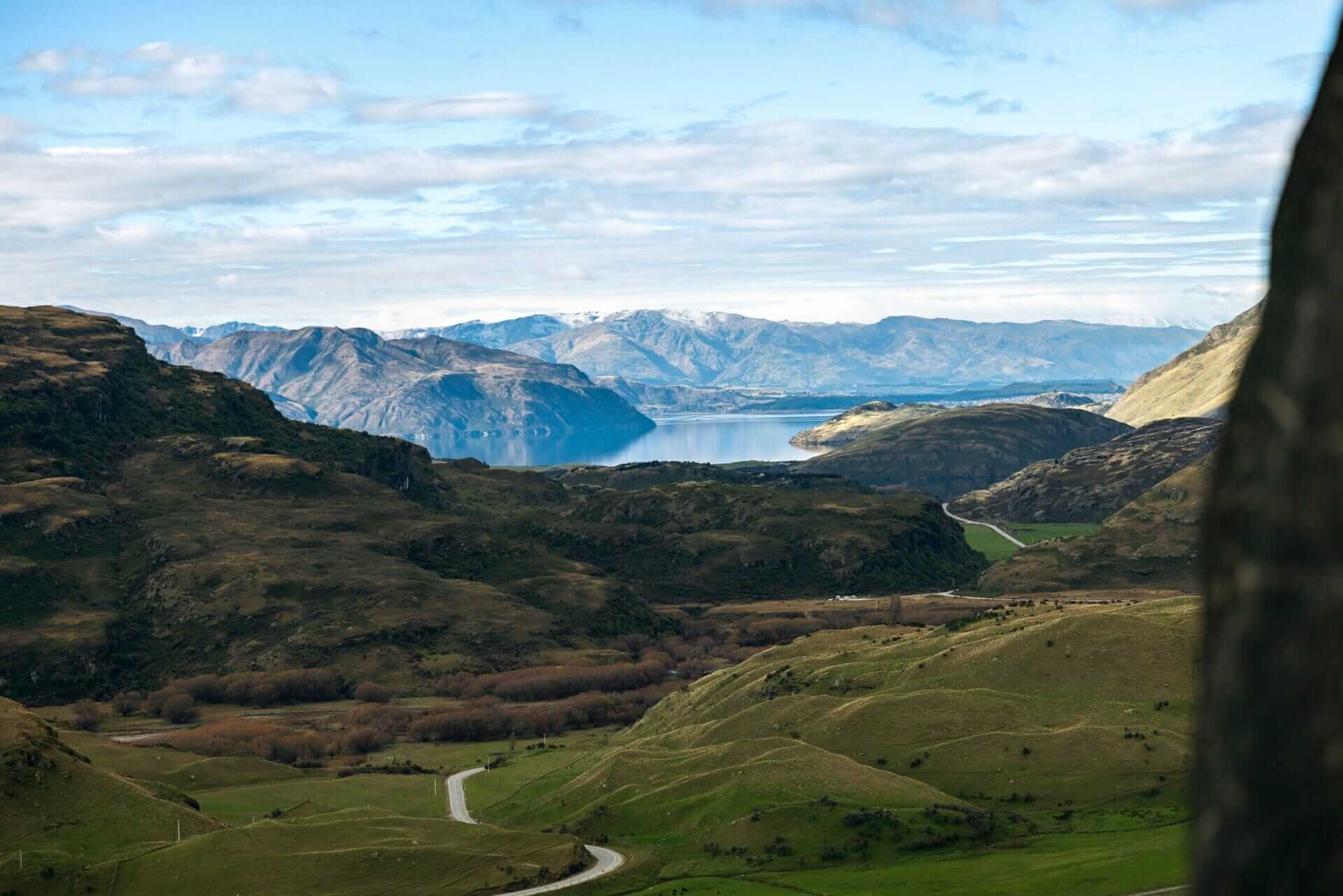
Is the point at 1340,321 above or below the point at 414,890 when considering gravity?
above

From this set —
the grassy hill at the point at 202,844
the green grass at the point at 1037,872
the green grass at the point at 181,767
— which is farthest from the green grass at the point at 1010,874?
the green grass at the point at 181,767

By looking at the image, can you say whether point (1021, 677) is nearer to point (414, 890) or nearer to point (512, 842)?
point (512, 842)

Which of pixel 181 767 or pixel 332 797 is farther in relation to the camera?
pixel 181 767

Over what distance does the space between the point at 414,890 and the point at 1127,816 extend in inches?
1524

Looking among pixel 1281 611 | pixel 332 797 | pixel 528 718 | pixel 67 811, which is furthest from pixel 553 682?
pixel 1281 611

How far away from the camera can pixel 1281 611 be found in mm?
5848

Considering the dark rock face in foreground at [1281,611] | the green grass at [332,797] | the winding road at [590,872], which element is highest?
the dark rock face in foreground at [1281,611]

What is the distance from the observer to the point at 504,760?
450ft

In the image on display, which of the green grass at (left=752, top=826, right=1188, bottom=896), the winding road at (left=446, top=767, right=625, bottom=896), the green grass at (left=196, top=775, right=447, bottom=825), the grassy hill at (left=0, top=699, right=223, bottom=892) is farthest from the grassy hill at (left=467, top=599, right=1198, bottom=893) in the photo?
the grassy hill at (left=0, top=699, right=223, bottom=892)

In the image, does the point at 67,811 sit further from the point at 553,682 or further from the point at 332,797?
the point at 553,682

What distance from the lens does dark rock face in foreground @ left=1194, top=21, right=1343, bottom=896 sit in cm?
577

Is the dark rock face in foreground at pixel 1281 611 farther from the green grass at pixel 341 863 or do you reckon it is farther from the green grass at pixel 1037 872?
Result: the green grass at pixel 341 863

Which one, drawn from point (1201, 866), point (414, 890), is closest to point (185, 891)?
point (414, 890)

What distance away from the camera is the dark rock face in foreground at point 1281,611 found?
5.77m
